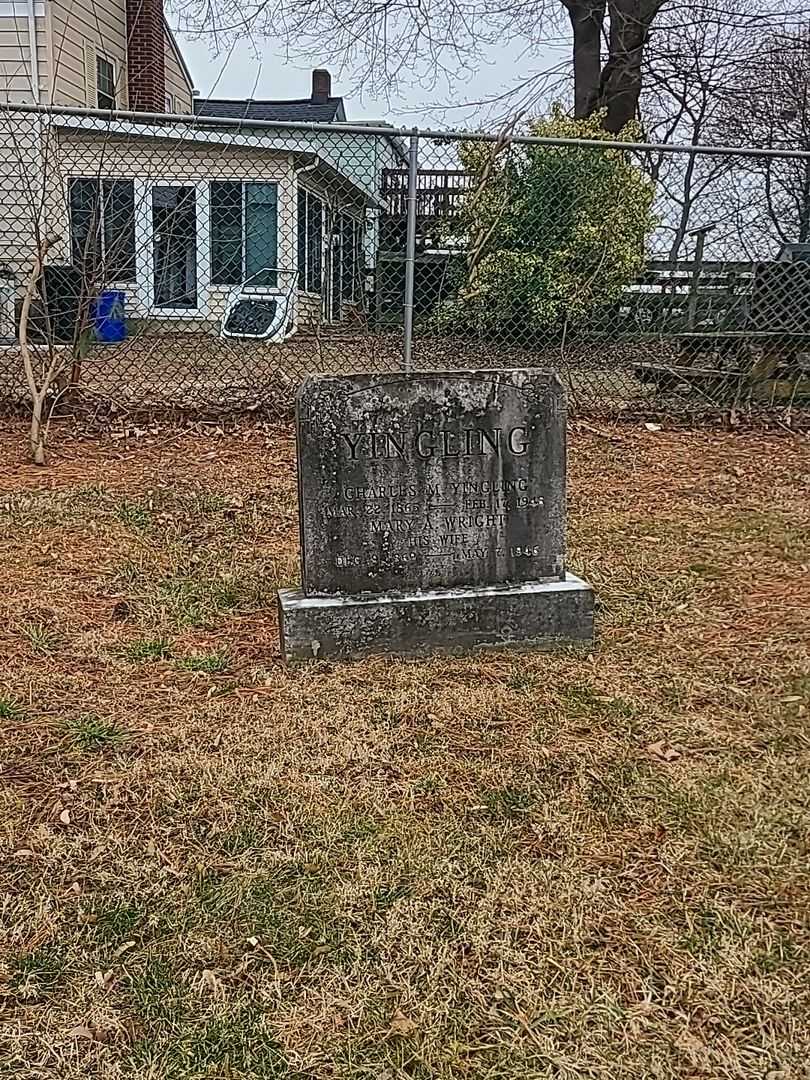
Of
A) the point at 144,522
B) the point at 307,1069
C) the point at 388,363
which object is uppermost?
the point at 388,363

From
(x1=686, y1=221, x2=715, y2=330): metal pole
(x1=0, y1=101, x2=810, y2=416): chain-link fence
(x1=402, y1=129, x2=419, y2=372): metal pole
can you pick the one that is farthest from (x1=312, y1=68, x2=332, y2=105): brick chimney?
(x1=402, y1=129, x2=419, y2=372): metal pole

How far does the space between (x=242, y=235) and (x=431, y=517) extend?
10.7 m

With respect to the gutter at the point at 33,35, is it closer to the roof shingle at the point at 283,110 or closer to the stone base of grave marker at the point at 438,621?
the roof shingle at the point at 283,110

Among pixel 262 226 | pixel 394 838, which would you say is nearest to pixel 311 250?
pixel 262 226

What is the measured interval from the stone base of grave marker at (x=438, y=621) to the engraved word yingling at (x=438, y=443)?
0.59 m

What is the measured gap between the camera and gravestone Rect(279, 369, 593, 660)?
3738mm

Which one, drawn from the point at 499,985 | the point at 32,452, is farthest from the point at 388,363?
the point at 499,985

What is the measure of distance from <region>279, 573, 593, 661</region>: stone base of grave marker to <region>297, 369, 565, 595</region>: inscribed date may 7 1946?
77mm

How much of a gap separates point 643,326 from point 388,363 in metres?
2.60

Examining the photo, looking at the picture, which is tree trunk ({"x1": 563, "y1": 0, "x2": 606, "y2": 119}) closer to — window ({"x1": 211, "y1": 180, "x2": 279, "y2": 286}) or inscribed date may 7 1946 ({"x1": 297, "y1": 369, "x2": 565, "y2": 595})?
window ({"x1": 211, "y1": 180, "x2": 279, "y2": 286})

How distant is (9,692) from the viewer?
11.3ft

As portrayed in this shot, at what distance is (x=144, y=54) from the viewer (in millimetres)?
16438

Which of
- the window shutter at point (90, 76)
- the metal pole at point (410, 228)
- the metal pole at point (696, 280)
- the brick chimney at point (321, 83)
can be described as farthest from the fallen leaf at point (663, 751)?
the brick chimney at point (321, 83)

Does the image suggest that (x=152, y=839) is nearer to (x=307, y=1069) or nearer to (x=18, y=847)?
(x=18, y=847)
